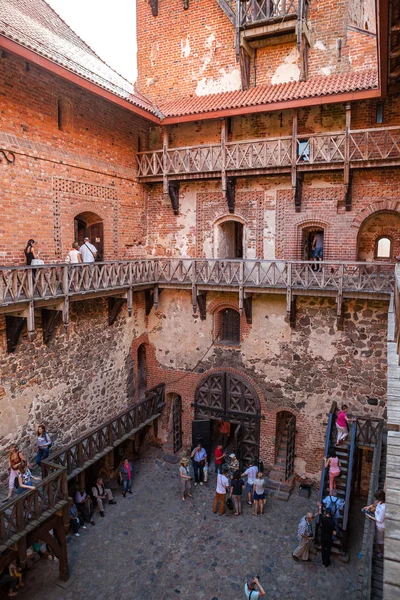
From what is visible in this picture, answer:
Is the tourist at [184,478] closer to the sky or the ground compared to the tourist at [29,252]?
closer to the ground

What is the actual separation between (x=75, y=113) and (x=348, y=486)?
41.3ft

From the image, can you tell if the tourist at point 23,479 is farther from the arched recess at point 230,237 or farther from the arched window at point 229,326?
the arched recess at point 230,237

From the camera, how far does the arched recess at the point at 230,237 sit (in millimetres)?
14625

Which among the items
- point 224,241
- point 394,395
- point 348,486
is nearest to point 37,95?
point 224,241

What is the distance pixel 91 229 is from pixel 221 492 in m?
8.92

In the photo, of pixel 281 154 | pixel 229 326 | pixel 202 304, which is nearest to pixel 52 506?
pixel 202 304

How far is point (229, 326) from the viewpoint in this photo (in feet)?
49.8

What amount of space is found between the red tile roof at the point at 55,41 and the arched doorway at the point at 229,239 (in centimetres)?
431

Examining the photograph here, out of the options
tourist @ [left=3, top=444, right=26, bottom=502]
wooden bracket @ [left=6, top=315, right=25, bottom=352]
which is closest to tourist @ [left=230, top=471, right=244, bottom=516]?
tourist @ [left=3, top=444, right=26, bottom=502]

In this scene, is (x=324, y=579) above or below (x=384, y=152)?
below

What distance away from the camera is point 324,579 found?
1003 cm

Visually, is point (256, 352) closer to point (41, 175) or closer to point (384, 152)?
point (384, 152)

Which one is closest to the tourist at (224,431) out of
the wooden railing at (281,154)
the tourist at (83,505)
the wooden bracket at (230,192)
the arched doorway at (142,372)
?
the arched doorway at (142,372)

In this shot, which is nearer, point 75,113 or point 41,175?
point 41,175
